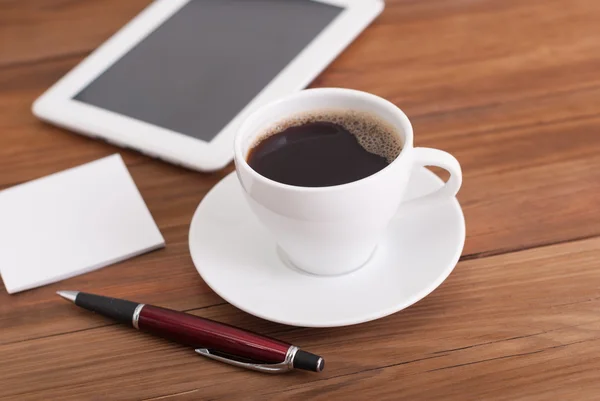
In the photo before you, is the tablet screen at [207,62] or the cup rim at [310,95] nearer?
the cup rim at [310,95]

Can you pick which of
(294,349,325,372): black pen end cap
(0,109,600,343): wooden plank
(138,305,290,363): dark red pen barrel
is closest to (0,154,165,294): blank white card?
(0,109,600,343): wooden plank

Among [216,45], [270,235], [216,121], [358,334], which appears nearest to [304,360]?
[358,334]

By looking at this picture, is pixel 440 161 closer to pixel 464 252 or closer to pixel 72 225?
pixel 464 252

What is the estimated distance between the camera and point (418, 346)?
646 millimetres

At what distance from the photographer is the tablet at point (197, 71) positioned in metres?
0.89

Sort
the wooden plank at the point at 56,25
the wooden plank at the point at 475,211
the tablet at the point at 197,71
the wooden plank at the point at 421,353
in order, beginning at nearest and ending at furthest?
the wooden plank at the point at 421,353, the wooden plank at the point at 475,211, the tablet at the point at 197,71, the wooden plank at the point at 56,25

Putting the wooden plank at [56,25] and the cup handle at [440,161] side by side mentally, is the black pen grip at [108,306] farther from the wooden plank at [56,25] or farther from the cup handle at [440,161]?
the wooden plank at [56,25]

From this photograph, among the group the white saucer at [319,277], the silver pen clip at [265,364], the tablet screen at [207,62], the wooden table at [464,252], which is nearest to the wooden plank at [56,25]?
the wooden table at [464,252]

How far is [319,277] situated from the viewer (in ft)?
2.29

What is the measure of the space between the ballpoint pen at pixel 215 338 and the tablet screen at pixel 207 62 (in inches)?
10.5

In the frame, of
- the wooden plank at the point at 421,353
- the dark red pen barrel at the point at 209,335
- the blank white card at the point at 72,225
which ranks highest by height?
the blank white card at the point at 72,225

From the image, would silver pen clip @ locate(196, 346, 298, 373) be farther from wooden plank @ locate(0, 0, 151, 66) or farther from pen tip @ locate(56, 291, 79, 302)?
wooden plank @ locate(0, 0, 151, 66)

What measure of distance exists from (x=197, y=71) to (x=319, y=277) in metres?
0.41

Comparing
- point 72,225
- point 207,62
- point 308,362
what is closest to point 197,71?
point 207,62
